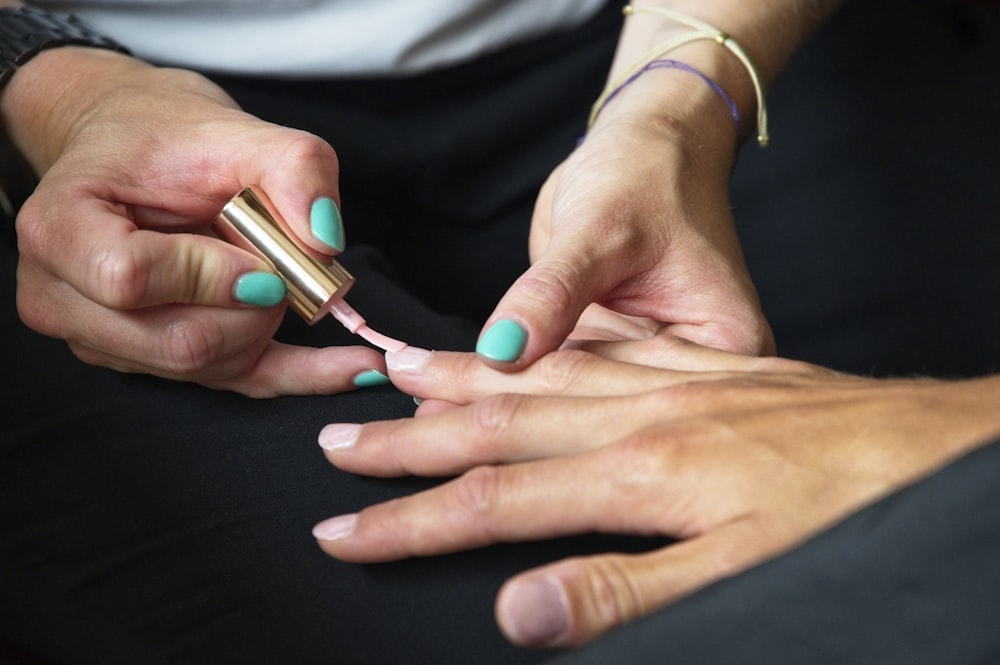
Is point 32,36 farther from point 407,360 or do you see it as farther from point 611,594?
point 611,594

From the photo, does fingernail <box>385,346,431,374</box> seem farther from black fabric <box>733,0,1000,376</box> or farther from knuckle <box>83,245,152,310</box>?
black fabric <box>733,0,1000,376</box>

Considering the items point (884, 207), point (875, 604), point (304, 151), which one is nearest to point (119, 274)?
point (304, 151)

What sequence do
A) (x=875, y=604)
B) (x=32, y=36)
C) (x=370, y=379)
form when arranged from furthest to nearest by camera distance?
1. (x=32, y=36)
2. (x=370, y=379)
3. (x=875, y=604)

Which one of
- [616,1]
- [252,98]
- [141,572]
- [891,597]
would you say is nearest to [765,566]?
[891,597]

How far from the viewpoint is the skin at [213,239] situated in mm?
640

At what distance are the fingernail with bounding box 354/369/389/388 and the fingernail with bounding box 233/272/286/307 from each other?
3.5 inches

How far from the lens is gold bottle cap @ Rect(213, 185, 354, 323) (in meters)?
0.65

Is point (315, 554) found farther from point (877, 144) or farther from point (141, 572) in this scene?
point (877, 144)

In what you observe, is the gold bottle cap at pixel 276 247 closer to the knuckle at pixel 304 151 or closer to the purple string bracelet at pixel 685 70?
the knuckle at pixel 304 151

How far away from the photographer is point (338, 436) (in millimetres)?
645

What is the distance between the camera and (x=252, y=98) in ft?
3.12

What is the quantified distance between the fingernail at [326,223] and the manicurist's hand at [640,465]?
130 millimetres

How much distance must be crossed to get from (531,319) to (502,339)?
23 millimetres

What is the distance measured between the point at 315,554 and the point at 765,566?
29 cm
